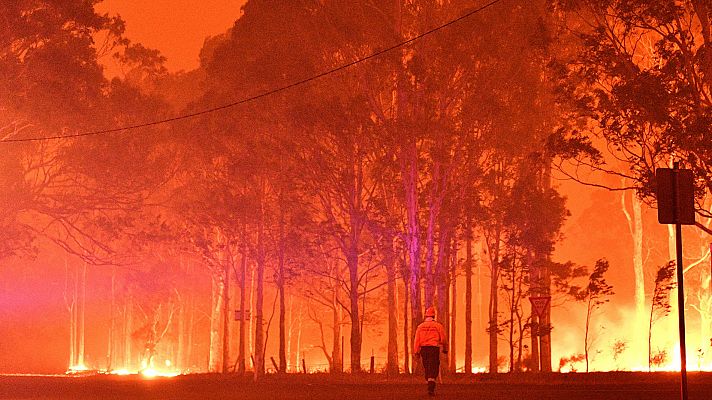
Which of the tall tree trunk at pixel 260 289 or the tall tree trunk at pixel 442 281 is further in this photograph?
the tall tree trunk at pixel 260 289

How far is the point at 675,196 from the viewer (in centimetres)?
1139

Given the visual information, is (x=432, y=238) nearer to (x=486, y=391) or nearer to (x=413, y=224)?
(x=413, y=224)

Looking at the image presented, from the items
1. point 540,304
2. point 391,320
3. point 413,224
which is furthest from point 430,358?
point 391,320

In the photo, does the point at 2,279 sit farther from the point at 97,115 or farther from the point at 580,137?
the point at 580,137

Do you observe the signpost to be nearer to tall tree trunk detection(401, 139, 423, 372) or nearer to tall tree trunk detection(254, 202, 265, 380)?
tall tree trunk detection(401, 139, 423, 372)

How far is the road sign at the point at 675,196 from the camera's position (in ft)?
37.2

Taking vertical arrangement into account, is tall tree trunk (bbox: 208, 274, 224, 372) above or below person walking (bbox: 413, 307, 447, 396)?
above

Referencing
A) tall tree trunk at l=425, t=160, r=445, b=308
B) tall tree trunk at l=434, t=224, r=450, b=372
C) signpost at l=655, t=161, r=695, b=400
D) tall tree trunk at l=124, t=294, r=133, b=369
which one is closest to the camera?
signpost at l=655, t=161, r=695, b=400

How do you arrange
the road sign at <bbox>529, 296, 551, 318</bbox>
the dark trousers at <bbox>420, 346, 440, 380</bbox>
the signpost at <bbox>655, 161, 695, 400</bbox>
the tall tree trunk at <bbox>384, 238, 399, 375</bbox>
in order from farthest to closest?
1. the tall tree trunk at <bbox>384, 238, 399, 375</bbox>
2. the road sign at <bbox>529, 296, 551, 318</bbox>
3. the dark trousers at <bbox>420, 346, 440, 380</bbox>
4. the signpost at <bbox>655, 161, 695, 400</bbox>

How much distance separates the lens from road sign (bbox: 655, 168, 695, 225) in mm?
11336

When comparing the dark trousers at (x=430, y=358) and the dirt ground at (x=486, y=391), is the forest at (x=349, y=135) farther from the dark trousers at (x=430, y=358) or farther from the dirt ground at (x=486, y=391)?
the dark trousers at (x=430, y=358)

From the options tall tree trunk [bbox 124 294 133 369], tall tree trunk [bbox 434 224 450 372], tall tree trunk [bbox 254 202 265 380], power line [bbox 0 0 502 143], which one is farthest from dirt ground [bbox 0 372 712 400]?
tall tree trunk [bbox 124 294 133 369]

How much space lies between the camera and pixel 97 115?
3969 centimetres

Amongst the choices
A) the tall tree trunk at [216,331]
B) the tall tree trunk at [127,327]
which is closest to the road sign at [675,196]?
the tall tree trunk at [216,331]
